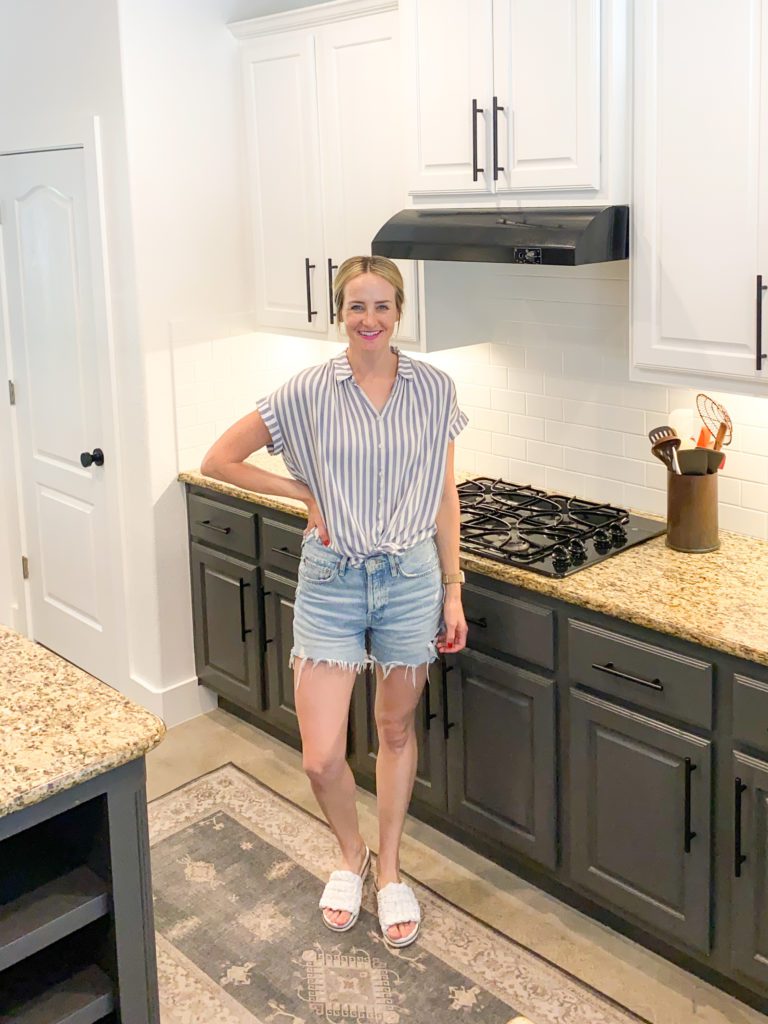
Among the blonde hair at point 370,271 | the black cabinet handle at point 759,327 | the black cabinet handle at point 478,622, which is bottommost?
the black cabinet handle at point 478,622

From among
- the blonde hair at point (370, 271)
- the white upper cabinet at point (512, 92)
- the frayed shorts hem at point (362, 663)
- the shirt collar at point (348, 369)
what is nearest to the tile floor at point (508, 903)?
the frayed shorts hem at point (362, 663)

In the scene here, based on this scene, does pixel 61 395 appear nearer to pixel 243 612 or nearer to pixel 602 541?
pixel 243 612

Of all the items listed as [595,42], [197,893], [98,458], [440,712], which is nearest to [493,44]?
[595,42]

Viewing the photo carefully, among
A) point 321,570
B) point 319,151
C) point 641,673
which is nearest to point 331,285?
point 319,151

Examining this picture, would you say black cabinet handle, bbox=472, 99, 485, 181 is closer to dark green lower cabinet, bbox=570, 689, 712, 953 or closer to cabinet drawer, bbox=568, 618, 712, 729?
cabinet drawer, bbox=568, 618, 712, 729

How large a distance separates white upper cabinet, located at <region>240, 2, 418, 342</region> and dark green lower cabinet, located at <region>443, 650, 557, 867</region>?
3.48 ft

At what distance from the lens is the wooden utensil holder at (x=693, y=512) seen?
2816 mm

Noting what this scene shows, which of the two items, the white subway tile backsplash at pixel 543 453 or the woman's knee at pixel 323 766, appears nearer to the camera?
the woman's knee at pixel 323 766

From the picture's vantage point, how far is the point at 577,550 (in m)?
2.91

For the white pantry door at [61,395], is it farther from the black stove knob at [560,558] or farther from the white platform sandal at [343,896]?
the black stove knob at [560,558]

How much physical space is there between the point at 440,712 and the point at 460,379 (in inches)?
43.6

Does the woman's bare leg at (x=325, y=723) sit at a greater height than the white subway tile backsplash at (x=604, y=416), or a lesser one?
lesser

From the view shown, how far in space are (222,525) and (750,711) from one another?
6.49 feet

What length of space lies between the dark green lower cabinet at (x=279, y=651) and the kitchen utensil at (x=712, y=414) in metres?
1.34
